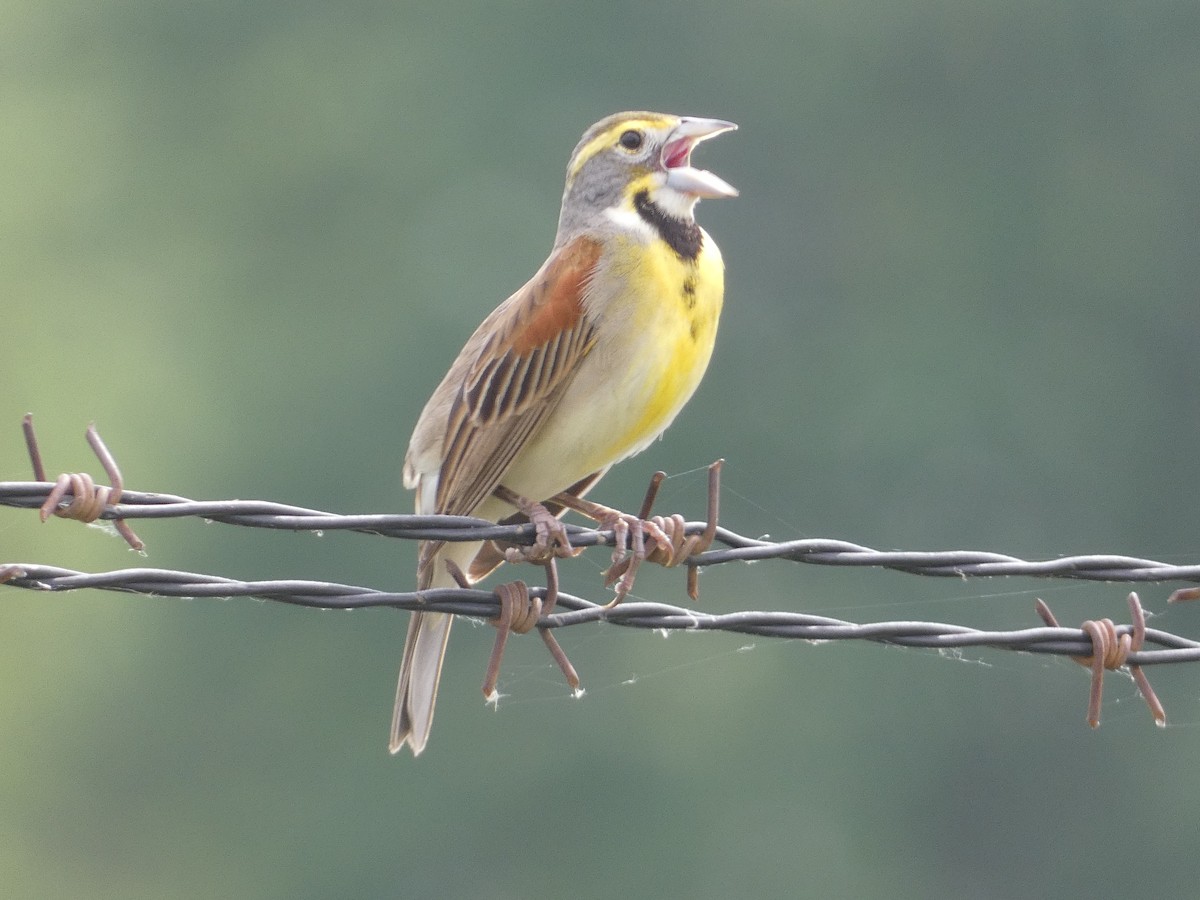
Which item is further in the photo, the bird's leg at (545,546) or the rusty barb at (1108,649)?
the bird's leg at (545,546)

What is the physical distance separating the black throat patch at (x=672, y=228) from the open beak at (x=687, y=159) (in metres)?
0.09

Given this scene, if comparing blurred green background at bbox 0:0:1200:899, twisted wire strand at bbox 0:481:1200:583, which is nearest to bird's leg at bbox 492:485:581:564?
twisted wire strand at bbox 0:481:1200:583

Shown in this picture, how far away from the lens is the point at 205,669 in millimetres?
22906

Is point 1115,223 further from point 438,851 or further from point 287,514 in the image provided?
point 287,514

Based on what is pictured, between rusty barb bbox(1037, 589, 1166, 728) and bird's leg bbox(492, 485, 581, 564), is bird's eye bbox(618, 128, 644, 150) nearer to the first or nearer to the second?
bird's leg bbox(492, 485, 581, 564)

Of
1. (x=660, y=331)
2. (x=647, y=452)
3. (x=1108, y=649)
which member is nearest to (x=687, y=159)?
(x=660, y=331)

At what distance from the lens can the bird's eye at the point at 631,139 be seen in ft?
20.3

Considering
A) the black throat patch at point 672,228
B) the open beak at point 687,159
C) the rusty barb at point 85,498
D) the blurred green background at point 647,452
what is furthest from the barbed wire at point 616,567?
the blurred green background at point 647,452

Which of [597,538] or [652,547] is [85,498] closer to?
[597,538]

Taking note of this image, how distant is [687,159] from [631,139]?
18cm

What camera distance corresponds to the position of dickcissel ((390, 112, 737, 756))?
5.61m

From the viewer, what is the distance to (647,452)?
779 inches

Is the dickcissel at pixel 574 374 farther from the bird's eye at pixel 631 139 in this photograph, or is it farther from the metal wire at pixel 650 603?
the metal wire at pixel 650 603

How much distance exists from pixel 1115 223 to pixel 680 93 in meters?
6.48
